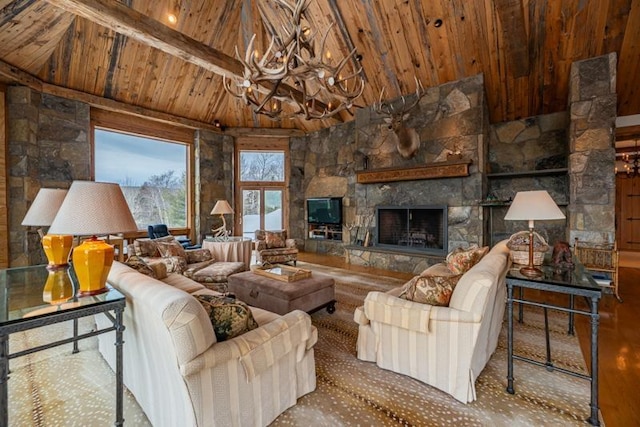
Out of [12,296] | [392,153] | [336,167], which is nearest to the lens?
[12,296]

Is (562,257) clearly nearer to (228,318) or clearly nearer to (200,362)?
(228,318)

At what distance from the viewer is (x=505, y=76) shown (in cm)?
464

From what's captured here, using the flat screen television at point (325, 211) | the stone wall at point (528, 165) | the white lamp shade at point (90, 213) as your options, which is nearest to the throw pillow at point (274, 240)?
the flat screen television at point (325, 211)

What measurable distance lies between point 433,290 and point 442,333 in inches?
10.9

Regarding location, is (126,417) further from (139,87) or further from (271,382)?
(139,87)

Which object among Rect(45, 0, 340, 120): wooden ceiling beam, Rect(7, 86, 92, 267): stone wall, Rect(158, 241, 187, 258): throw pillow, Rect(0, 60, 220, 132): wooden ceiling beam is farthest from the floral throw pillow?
Rect(0, 60, 220, 132): wooden ceiling beam

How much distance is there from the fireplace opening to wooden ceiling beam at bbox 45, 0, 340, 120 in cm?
313

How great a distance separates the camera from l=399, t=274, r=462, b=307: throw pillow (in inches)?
75.1

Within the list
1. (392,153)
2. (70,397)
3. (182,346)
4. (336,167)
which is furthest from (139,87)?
(182,346)

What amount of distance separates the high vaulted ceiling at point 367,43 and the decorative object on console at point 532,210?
3.29 metres

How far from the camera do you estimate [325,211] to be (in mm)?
7289

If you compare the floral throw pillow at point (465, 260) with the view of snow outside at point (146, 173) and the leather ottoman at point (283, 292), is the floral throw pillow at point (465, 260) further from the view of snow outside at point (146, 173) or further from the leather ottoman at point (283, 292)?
the view of snow outside at point (146, 173)

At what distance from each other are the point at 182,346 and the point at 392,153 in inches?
203

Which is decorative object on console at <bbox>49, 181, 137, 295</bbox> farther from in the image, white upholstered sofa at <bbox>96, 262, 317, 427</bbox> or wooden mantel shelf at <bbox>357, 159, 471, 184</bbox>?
wooden mantel shelf at <bbox>357, 159, 471, 184</bbox>
